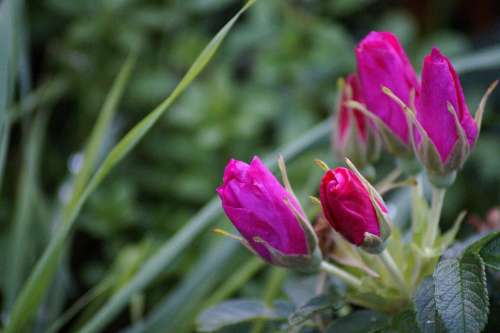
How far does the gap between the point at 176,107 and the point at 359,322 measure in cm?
87

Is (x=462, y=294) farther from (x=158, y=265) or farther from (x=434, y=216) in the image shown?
(x=158, y=265)

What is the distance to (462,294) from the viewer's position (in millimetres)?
402

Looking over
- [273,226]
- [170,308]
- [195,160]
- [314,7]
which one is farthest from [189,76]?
[314,7]

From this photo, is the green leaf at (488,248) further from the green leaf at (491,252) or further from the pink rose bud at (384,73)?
the pink rose bud at (384,73)

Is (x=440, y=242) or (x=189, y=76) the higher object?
(x=189, y=76)

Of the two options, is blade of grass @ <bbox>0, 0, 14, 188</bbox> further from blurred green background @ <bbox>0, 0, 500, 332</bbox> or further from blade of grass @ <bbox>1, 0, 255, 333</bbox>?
blurred green background @ <bbox>0, 0, 500, 332</bbox>

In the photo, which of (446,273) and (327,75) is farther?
(327,75)

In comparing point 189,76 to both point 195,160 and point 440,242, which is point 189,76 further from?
point 195,160

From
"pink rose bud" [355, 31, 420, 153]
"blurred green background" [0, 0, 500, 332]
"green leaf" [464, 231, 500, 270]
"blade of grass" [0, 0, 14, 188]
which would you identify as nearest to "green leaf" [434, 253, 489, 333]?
"green leaf" [464, 231, 500, 270]

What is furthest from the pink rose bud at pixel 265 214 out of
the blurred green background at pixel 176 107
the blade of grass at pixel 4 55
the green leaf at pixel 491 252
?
the blurred green background at pixel 176 107

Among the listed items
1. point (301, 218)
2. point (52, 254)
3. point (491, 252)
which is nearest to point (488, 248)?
point (491, 252)

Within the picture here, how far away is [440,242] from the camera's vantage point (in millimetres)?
530

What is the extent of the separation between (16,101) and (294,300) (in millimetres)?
1012

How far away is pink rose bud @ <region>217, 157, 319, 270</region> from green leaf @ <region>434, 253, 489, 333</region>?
0.09 meters
